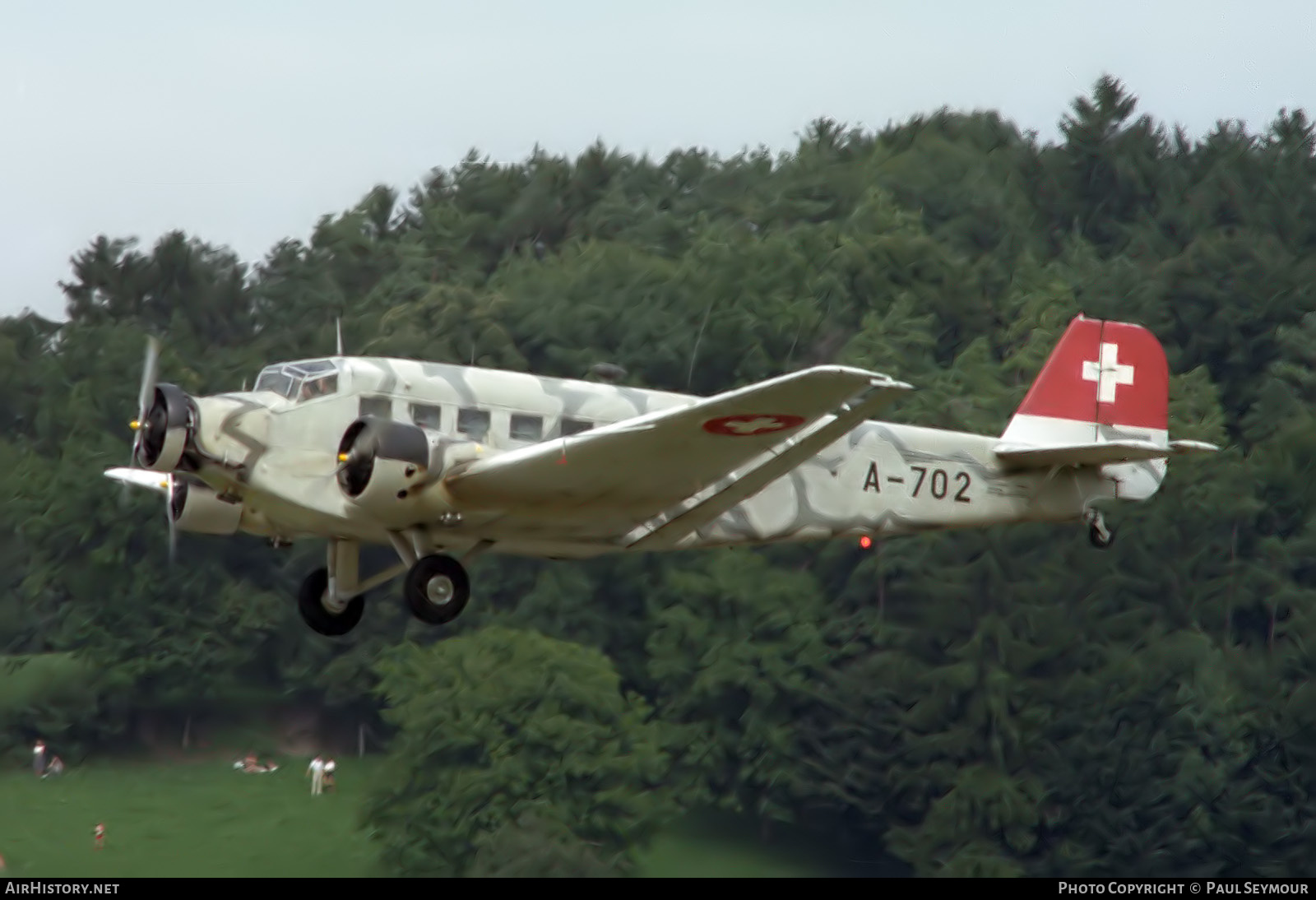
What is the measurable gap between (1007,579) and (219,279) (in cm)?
2609

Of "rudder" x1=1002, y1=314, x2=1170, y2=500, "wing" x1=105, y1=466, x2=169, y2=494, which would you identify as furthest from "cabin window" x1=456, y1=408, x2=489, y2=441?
"rudder" x1=1002, y1=314, x2=1170, y2=500

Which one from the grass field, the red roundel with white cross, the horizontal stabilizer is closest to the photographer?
the red roundel with white cross

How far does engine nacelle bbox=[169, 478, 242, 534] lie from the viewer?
67.7 feet

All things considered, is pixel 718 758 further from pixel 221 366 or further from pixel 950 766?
pixel 221 366

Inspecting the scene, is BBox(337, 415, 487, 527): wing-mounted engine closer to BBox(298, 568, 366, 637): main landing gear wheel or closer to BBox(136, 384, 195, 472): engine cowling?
BBox(136, 384, 195, 472): engine cowling

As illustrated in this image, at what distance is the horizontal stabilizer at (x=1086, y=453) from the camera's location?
73.7 feet

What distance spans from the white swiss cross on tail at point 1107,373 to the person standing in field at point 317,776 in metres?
33.2

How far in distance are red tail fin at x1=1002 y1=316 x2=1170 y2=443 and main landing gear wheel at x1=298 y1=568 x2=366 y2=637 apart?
799 cm

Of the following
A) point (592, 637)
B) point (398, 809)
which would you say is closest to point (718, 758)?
point (592, 637)

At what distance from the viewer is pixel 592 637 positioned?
54.3m

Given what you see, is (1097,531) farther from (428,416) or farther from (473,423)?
(428,416)

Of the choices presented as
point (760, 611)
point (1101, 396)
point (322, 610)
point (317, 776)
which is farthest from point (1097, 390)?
point (317, 776)

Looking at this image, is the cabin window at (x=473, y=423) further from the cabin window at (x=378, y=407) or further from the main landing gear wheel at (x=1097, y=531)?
the main landing gear wheel at (x=1097, y=531)

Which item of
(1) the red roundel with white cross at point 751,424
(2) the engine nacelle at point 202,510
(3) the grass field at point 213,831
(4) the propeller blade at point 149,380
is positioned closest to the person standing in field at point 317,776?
(3) the grass field at point 213,831
